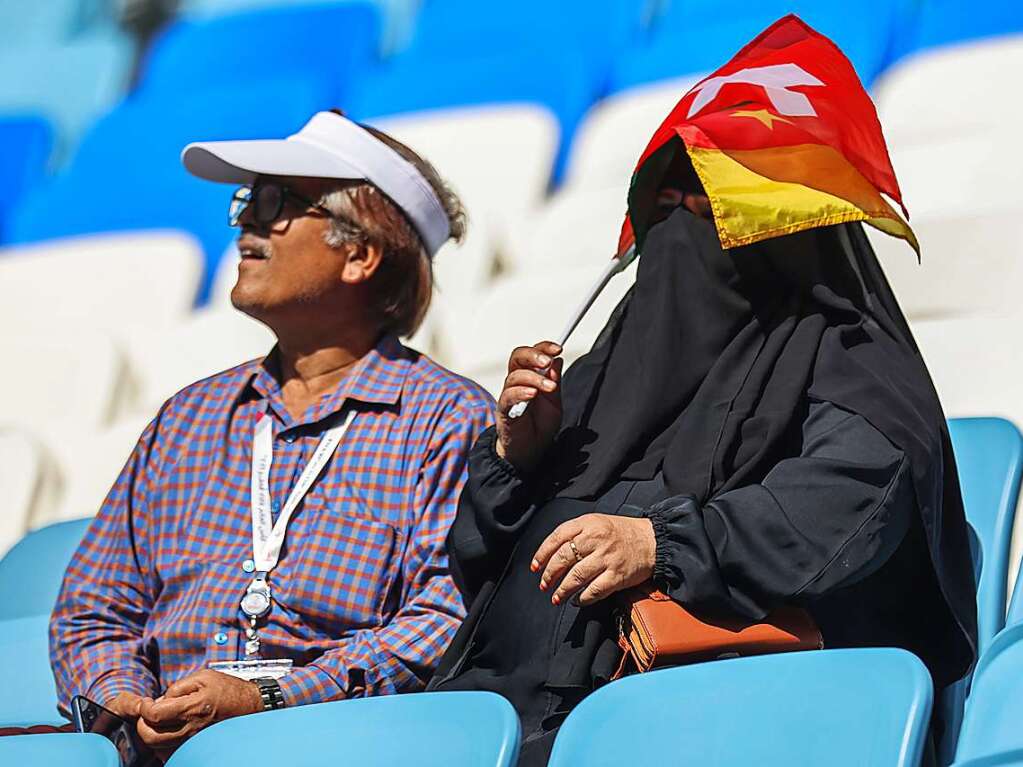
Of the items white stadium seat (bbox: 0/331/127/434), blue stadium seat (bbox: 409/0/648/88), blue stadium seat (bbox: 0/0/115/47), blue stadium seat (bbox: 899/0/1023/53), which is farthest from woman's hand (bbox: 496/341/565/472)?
blue stadium seat (bbox: 0/0/115/47)

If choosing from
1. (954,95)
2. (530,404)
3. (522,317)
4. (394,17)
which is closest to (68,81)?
(394,17)

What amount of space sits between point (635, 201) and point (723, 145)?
210 mm

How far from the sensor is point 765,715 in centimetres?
163

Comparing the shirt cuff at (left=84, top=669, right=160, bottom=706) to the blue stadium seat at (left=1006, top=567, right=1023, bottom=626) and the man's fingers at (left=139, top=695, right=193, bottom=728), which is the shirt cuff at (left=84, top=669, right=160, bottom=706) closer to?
the man's fingers at (left=139, top=695, right=193, bottom=728)

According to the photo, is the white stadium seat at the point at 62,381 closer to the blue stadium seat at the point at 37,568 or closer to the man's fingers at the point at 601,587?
the blue stadium seat at the point at 37,568

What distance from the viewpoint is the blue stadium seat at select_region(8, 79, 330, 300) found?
4.86 m

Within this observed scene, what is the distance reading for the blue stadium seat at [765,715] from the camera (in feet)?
5.13

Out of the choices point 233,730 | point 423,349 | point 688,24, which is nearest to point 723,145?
point 233,730

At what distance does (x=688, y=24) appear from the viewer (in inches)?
201

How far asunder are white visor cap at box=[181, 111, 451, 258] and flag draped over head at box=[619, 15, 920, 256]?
20.1 inches

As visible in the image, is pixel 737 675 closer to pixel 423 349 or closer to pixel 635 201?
pixel 635 201

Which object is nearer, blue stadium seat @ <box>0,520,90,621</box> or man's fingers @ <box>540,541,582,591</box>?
man's fingers @ <box>540,541,582,591</box>

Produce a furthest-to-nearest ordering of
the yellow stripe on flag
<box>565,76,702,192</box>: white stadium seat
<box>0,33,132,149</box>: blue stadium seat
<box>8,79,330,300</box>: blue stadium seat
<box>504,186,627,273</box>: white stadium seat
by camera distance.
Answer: <box>0,33,132,149</box>: blue stadium seat < <box>8,79,330,300</box>: blue stadium seat < <box>565,76,702,192</box>: white stadium seat < <box>504,186,627,273</box>: white stadium seat < the yellow stripe on flag

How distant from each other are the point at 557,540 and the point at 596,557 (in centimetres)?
6
